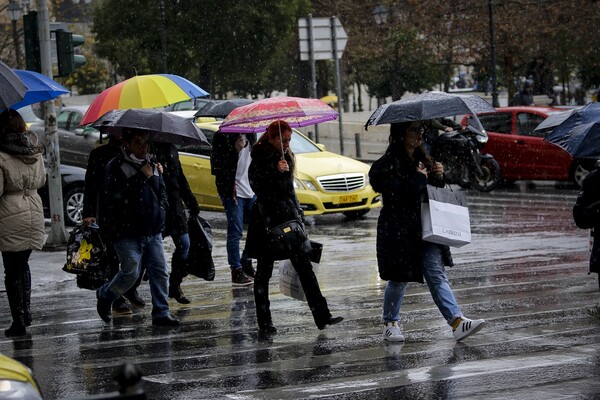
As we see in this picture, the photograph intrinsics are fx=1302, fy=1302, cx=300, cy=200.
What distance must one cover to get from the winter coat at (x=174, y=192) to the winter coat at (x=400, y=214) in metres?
2.99

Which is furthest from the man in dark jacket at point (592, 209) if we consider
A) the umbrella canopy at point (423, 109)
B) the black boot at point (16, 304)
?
the black boot at point (16, 304)

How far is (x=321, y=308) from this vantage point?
32.7ft

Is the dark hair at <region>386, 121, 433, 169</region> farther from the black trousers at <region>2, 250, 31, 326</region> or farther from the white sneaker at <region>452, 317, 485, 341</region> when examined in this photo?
the black trousers at <region>2, 250, 31, 326</region>

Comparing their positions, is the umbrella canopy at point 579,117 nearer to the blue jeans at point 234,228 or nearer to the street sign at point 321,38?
the blue jeans at point 234,228

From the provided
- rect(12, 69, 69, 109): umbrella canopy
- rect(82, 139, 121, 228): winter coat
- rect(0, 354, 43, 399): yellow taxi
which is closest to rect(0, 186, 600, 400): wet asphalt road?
rect(82, 139, 121, 228): winter coat

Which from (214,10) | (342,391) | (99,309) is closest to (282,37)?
(214,10)

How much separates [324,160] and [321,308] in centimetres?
1077

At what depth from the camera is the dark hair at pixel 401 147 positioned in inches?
366

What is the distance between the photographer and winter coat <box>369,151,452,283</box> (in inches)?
362

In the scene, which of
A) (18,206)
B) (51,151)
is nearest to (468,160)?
(51,151)

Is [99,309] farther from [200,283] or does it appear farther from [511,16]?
[511,16]

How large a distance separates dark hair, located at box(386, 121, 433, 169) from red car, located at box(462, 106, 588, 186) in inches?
603

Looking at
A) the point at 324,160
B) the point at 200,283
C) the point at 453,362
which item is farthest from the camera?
the point at 324,160

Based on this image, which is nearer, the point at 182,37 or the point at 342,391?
the point at 342,391
